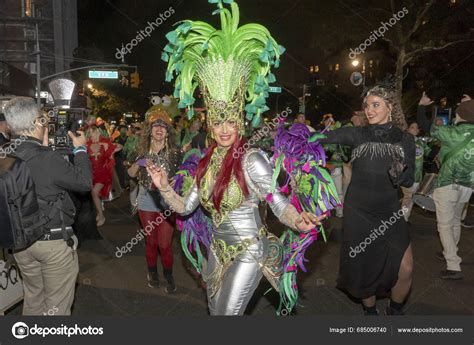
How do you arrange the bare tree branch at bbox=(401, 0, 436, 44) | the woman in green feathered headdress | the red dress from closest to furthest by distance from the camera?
the woman in green feathered headdress
the red dress
the bare tree branch at bbox=(401, 0, 436, 44)

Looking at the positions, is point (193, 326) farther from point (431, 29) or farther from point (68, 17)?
point (68, 17)

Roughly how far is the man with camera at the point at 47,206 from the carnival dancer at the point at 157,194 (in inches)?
76.0

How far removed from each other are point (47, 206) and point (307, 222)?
189 centimetres

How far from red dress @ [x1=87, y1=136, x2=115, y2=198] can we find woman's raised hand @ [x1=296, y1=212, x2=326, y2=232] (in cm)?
620

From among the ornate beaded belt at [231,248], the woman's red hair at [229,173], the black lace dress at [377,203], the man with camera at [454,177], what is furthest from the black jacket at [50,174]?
the man with camera at [454,177]

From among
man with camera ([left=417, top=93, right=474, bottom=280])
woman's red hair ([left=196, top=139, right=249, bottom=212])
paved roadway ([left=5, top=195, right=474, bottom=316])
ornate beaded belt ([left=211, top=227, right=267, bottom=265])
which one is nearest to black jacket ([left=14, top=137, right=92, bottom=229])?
woman's red hair ([left=196, top=139, right=249, bottom=212])

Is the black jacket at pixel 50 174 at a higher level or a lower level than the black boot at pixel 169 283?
higher

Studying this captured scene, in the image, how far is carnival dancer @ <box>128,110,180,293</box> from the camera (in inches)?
222

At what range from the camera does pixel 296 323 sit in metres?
3.63

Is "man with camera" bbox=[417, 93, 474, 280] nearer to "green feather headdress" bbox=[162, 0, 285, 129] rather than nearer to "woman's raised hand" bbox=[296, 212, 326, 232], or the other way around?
"green feather headdress" bbox=[162, 0, 285, 129]

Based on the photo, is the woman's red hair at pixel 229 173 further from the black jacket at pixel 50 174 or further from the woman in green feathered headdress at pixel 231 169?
the black jacket at pixel 50 174

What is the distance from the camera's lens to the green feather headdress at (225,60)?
11.2ft

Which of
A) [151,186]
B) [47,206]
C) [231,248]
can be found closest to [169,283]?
[151,186]

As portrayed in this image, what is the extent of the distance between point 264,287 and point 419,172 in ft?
13.2
